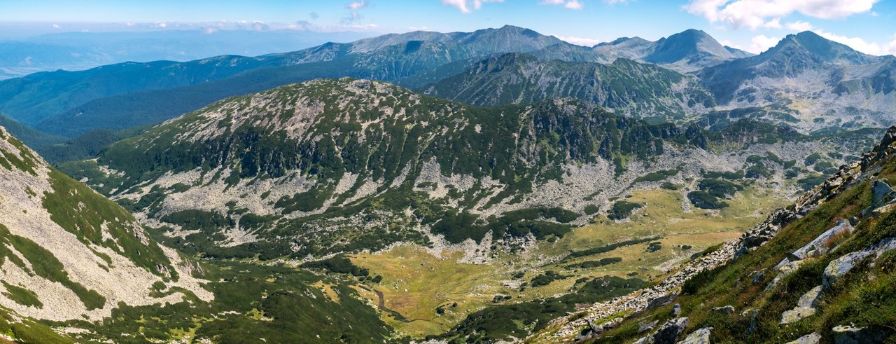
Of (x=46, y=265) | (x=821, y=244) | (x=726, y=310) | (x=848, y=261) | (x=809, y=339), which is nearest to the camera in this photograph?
(x=809, y=339)

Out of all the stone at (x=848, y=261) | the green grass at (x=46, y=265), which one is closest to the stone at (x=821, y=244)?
the stone at (x=848, y=261)

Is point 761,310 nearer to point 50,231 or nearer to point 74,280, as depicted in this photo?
point 74,280

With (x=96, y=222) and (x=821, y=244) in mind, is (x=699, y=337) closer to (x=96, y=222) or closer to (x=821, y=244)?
(x=821, y=244)

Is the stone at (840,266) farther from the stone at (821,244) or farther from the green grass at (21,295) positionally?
the green grass at (21,295)

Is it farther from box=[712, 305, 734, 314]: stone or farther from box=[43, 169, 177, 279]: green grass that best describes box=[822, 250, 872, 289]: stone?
box=[43, 169, 177, 279]: green grass

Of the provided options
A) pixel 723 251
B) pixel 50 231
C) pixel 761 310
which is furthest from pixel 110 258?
pixel 761 310

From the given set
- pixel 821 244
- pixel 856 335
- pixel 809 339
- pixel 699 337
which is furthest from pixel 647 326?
pixel 856 335
